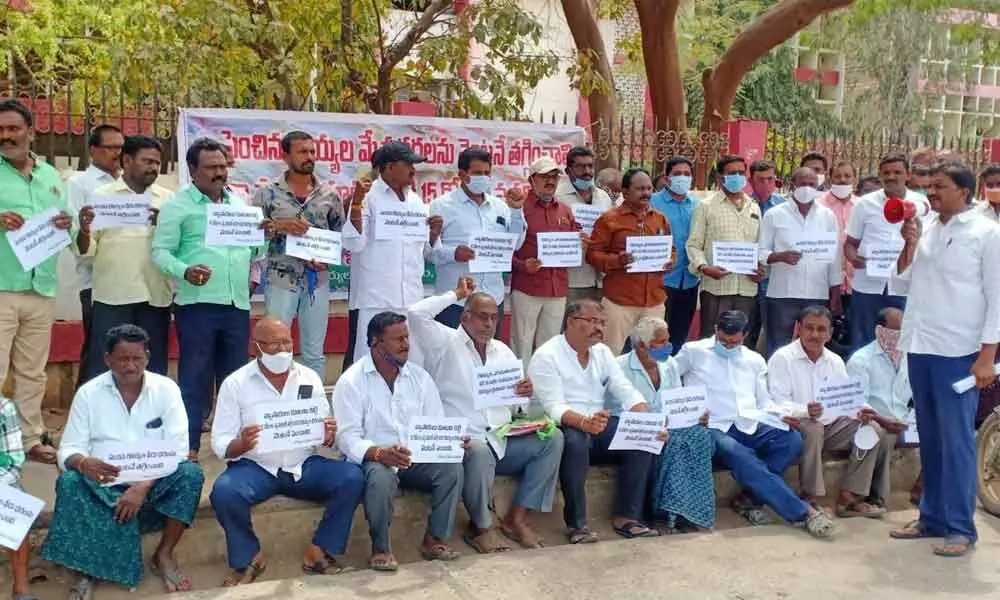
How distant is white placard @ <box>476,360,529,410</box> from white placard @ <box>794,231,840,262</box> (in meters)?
2.58

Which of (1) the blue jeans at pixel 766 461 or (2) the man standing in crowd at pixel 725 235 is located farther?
(2) the man standing in crowd at pixel 725 235

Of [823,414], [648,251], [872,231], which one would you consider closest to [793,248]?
[872,231]

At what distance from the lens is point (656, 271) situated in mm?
6918

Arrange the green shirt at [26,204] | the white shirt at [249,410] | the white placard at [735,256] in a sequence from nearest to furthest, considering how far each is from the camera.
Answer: the white shirt at [249,410] → the green shirt at [26,204] → the white placard at [735,256]

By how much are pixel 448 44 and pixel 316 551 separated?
17.3 ft

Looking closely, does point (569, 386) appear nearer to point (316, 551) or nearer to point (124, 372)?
point (316, 551)

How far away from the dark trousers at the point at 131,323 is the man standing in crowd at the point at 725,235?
346 cm

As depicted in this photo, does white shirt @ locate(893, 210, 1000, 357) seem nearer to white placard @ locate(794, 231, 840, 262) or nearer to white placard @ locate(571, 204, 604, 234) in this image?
white placard @ locate(794, 231, 840, 262)

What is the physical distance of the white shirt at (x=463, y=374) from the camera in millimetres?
5578

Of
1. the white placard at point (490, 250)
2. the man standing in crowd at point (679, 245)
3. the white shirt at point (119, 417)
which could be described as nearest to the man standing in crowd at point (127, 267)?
the white shirt at point (119, 417)

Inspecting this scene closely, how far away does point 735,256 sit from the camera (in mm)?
7055

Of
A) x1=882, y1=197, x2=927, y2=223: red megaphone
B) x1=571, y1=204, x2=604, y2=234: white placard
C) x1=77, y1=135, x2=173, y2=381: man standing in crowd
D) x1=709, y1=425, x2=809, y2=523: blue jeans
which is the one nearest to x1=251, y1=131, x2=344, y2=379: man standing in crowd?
x1=77, y1=135, x2=173, y2=381: man standing in crowd

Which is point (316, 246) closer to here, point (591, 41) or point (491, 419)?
point (491, 419)

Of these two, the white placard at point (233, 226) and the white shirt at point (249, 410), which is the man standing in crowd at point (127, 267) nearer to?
the white placard at point (233, 226)
